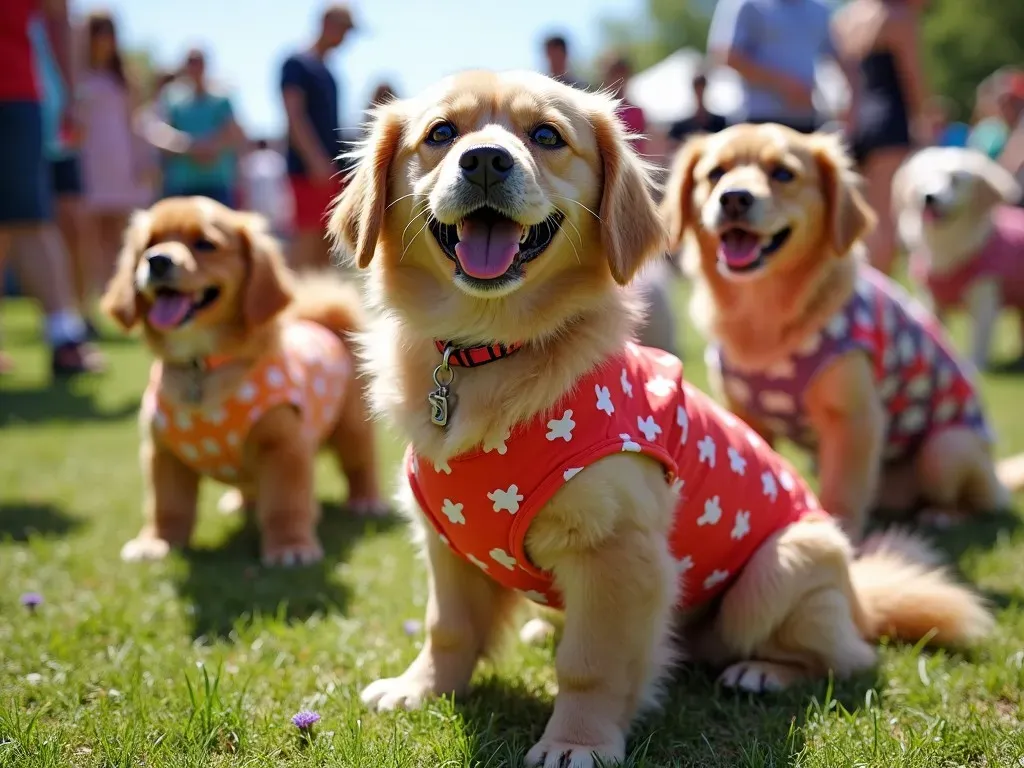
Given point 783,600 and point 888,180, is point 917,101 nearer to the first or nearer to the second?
point 888,180

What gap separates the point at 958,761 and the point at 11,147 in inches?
A: 256

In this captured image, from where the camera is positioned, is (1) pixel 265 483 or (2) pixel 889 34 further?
(2) pixel 889 34

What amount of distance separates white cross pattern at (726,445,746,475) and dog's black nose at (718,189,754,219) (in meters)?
1.39

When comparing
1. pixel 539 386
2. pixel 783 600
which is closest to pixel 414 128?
Answer: pixel 539 386

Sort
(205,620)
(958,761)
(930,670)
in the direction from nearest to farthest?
(958,761), (930,670), (205,620)

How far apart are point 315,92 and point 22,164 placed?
222cm

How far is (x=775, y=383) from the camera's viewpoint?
400 centimetres

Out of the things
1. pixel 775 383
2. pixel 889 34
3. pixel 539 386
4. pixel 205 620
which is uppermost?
pixel 889 34

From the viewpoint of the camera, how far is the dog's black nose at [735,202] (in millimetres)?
3783

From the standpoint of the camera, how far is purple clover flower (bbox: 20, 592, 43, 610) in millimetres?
3215

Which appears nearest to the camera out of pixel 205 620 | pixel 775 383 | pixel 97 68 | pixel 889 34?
pixel 205 620

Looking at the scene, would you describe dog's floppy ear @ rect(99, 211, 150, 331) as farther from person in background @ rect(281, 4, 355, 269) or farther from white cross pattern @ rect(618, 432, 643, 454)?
person in background @ rect(281, 4, 355, 269)

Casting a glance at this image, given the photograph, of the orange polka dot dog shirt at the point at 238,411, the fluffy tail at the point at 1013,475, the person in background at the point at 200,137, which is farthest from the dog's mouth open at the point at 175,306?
the person in background at the point at 200,137

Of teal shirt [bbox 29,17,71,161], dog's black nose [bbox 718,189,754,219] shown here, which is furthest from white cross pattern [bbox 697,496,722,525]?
teal shirt [bbox 29,17,71,161]
